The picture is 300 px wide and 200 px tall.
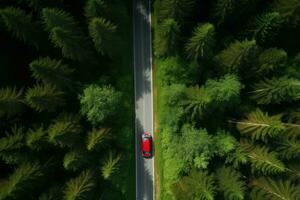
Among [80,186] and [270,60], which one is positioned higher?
[270,60]

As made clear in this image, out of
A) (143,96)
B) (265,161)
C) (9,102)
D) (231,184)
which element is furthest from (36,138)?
(265,161)

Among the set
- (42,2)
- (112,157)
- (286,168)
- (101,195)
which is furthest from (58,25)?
(286,168)

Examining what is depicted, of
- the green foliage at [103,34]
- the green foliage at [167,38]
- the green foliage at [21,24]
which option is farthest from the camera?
the green foliage at [167,38]

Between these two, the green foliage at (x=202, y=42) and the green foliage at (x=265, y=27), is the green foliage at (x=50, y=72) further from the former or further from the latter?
the green foliage at (x=265, y=27)

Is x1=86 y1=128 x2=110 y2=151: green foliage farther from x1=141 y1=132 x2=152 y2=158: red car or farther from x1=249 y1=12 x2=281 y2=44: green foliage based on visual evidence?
x1=249 y1=12 x2=281 y2=44: green foliage

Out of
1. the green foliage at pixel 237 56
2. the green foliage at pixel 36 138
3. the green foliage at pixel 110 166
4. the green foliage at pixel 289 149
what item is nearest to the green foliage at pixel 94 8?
the green foliage at pixel 36 138

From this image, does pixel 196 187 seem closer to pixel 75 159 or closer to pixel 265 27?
pixel 75 159
